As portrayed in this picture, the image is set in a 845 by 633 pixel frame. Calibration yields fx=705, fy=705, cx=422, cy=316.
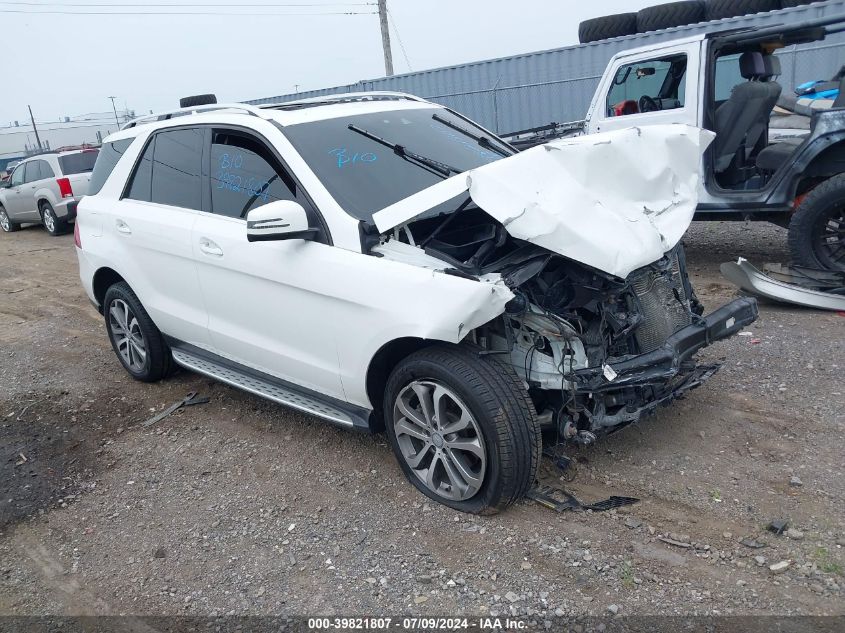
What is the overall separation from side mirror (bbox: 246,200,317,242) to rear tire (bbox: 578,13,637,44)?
1298cm

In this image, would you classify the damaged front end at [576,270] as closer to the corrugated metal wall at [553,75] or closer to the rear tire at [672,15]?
the corrugated metal wall at [553,75]

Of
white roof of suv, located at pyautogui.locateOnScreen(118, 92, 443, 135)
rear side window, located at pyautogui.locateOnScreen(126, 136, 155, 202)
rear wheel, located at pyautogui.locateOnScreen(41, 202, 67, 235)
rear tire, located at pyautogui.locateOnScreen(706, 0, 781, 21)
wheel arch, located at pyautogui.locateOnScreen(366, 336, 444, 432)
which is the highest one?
rear tire, located at pyautogui.locateOnScreen(706, 0, 781, 21)

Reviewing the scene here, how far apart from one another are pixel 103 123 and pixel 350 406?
6367 centimetres

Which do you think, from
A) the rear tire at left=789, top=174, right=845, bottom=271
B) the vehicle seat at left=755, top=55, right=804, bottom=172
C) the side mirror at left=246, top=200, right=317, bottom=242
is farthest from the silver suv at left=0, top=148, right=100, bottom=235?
the rear tire at left=789, top=174, right=845, bottom=271

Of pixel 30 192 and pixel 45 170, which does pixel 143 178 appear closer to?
pixel 45 170

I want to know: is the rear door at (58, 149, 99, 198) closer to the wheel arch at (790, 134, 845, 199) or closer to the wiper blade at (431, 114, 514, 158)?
the wiper blade at (431, 114, 514, 158)

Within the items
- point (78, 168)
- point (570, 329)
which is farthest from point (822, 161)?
point (78, 168)

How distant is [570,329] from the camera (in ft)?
10.8

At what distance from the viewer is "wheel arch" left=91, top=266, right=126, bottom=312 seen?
5.34 metres

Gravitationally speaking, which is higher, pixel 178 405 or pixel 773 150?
pixel 773 150

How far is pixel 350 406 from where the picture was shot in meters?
3.78

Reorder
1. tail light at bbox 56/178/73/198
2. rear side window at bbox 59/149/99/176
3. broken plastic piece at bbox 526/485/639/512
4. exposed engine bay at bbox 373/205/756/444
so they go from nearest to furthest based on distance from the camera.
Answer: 1. exposed engine bay at bbox 373/205/756/444
2. broken plastic piece at bbox 526/485/639/512
3. tail light at bbox 56/178/73/198
4. rear side window at bbox 59/149/99/176

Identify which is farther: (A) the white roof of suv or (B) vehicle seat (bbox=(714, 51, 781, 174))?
→ (B) vehicle seat (bbox=(714, 51, 781, 174))

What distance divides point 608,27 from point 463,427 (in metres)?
13.4
